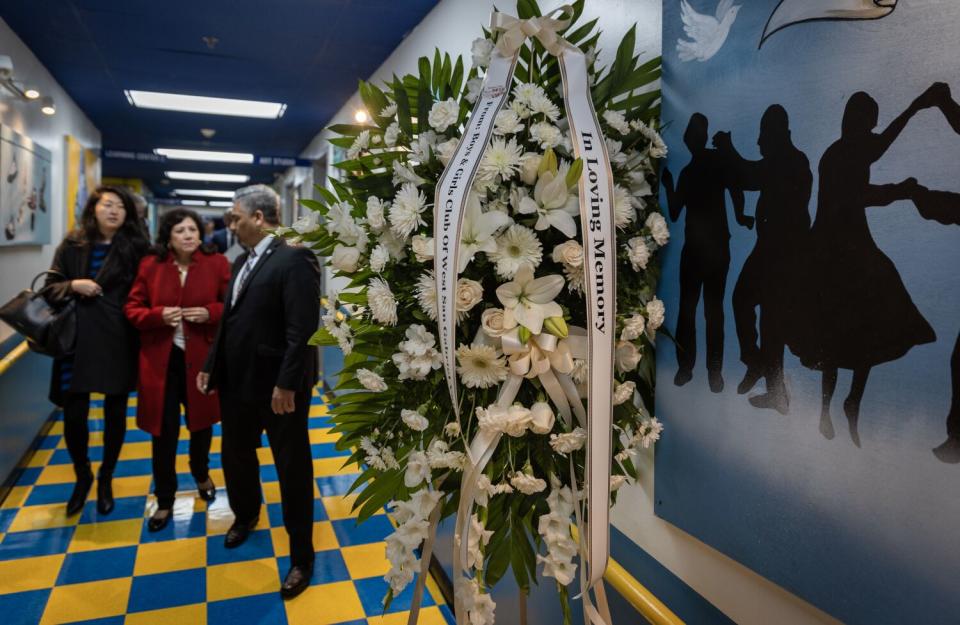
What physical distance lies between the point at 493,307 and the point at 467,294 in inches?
3.5

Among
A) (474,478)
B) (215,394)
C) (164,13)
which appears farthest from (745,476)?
(164,13)

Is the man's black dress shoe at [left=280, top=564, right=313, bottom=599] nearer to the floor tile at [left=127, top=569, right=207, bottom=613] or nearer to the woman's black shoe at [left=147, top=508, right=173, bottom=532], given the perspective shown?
the floor tile at [left=127, top=569, right=207, bottom=613]

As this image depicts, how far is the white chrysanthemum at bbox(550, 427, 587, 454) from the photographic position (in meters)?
1.06

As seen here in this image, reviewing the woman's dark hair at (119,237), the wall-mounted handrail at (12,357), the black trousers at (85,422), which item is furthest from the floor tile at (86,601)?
the wall-mounted handrail at (12,357)

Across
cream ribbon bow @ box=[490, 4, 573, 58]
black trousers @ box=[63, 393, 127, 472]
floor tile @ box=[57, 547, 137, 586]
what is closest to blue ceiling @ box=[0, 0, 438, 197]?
black trousers @ box=[63, 393, 127, 472]

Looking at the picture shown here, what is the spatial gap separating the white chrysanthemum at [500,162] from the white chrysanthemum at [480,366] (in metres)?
0.29

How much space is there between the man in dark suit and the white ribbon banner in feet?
4.74

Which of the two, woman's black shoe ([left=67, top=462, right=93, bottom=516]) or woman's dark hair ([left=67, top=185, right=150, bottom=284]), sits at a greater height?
woman's dark hair ([left=67, top=185, right=150, bottom=284])

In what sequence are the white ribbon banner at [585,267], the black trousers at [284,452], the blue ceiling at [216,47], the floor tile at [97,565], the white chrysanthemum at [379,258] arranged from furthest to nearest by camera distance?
the blue ceiling at [216,47], the floor tile at [97,565], the black trousers at [284,452], the white chrysanthemum at [379,258], the white ribbon banner at [585,267]

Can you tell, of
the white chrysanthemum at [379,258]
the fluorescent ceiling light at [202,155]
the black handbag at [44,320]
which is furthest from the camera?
the fluorescent ceiling light at [202,155]

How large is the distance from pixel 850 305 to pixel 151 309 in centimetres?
292

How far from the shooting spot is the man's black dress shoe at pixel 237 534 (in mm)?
2930

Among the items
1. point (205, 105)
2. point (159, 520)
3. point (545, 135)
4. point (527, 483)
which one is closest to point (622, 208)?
point (545, 135)

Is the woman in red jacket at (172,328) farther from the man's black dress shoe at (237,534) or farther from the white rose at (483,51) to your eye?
the white rose at (483,51)
